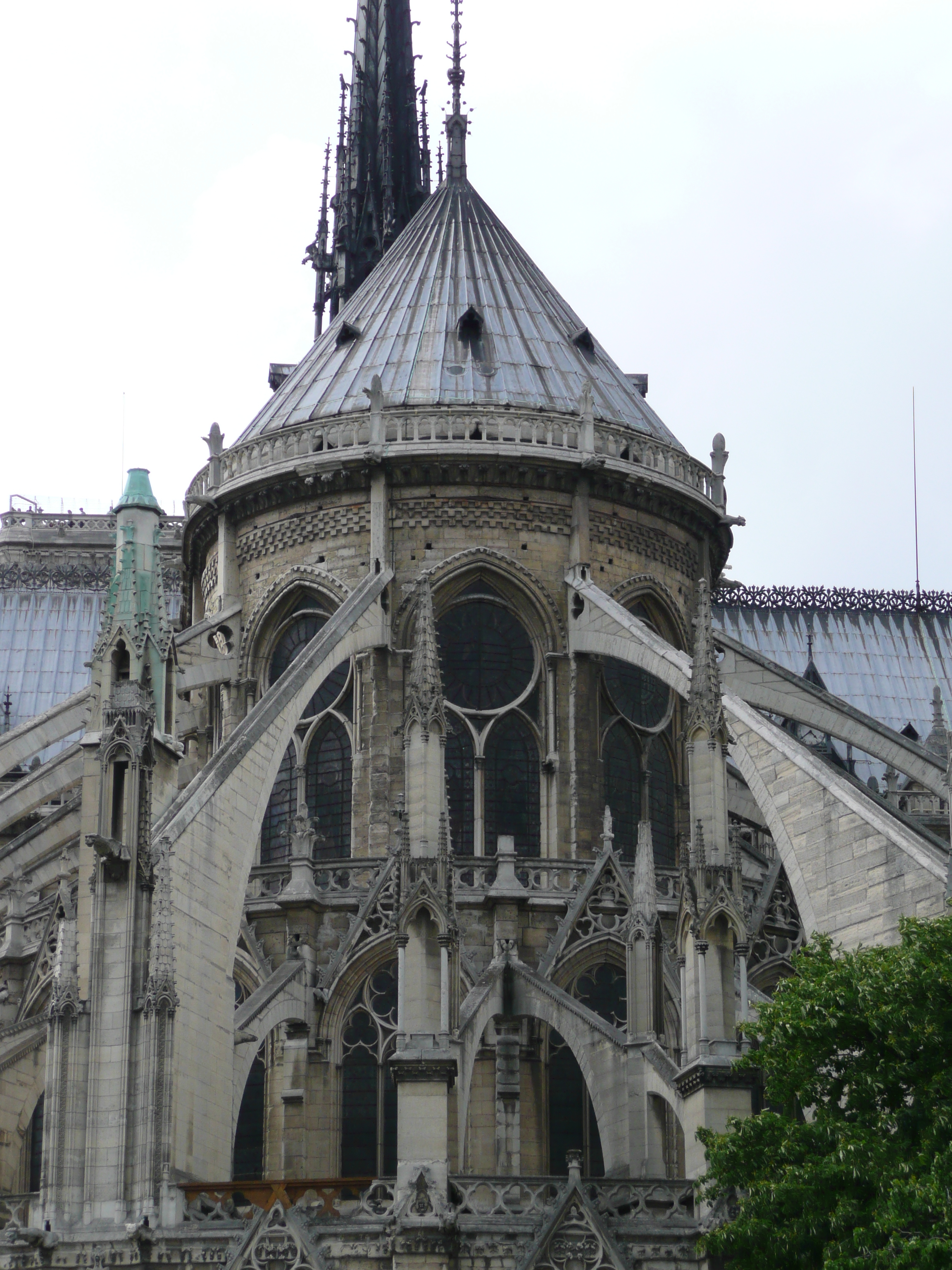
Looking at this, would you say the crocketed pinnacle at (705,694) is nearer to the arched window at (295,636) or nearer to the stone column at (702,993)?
the stone column at (702,993)

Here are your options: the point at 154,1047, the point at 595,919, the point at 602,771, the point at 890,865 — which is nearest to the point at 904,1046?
the point at 890,865

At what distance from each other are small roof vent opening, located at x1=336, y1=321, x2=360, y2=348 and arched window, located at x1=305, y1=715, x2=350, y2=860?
8.19m

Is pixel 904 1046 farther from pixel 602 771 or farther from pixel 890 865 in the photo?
pixel 602 771

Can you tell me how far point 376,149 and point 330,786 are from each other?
4147cm

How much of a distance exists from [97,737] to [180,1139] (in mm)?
5805

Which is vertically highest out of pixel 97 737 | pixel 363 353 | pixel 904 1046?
pixel 363 353

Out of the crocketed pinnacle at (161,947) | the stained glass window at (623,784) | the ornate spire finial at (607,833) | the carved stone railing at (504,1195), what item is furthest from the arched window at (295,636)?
the carved stone railing at (504,1195)

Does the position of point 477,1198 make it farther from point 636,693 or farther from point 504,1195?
point 636,693

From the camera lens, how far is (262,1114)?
40125 millimetres

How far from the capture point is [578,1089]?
40.2 meters

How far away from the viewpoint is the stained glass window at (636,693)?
45.6 meters

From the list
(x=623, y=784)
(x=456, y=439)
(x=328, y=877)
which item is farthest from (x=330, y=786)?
(x=456, y=439)

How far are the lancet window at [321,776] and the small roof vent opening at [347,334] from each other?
20.2ft

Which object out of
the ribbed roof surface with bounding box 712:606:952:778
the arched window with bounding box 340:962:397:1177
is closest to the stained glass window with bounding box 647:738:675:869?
the arched window with bounding box 340:962:397:1177
